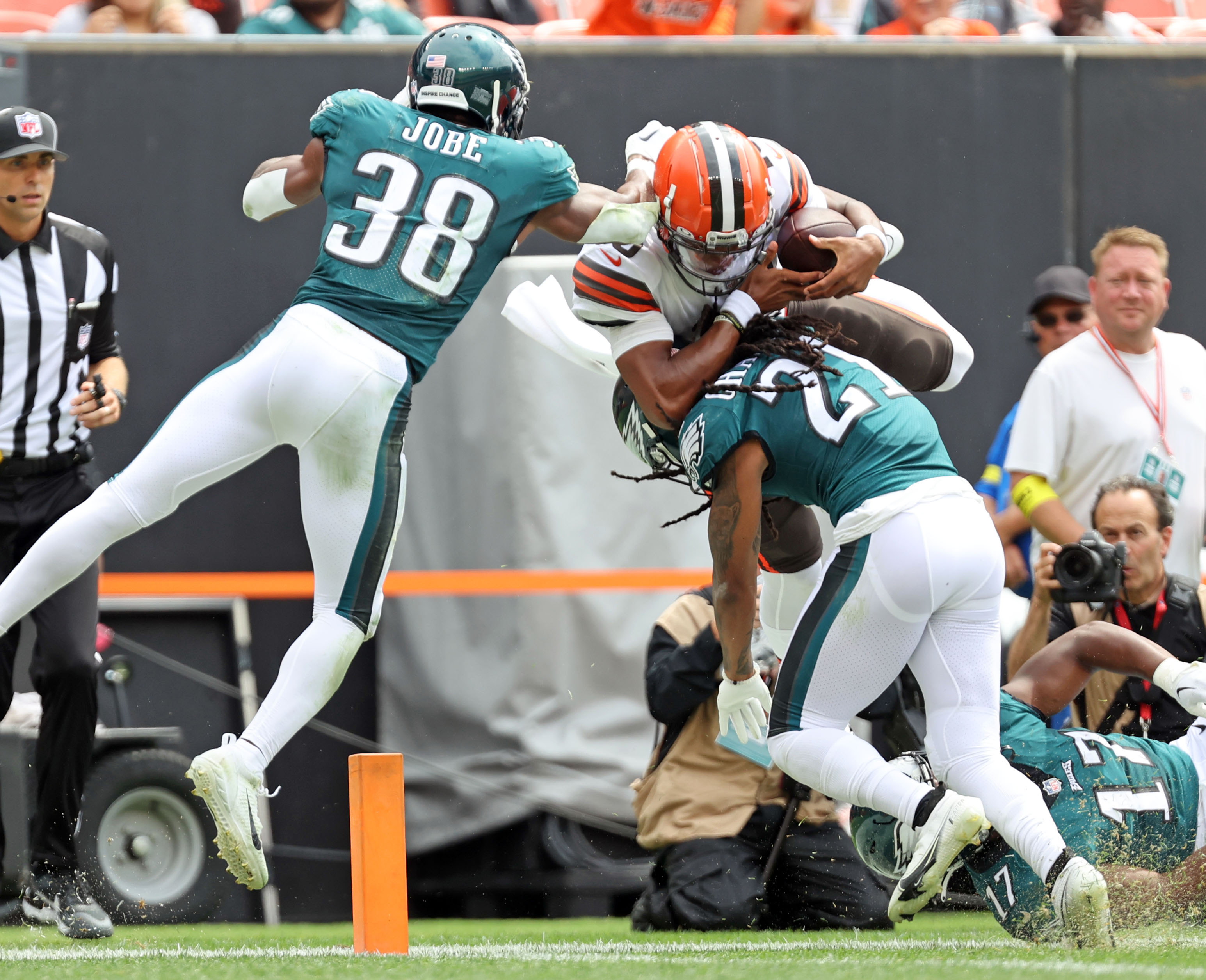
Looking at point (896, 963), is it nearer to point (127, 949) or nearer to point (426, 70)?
point (127, 949)

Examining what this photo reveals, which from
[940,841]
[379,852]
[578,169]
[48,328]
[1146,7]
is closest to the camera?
[940,841]

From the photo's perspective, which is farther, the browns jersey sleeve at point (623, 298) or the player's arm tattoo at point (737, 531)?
the browns jersey sleeve at point (623, 298)

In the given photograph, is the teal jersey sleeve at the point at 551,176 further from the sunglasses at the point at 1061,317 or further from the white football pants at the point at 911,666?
the sunglasses at the point at 1061,317

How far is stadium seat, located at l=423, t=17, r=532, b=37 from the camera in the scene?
6375 millimetres

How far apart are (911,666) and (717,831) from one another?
4.18 ft

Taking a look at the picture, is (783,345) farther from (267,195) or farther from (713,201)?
(267,195)

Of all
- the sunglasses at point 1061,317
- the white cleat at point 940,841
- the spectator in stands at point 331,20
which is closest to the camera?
the white cleat at point 940,841

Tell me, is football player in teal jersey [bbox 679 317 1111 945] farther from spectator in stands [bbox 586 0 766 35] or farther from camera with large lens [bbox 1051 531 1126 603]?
spectator in stands [bbox 586 0 766 35]

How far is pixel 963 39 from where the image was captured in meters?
6.17

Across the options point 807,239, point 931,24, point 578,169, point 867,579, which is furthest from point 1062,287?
point 867,579

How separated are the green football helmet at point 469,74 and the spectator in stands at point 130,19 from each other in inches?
102

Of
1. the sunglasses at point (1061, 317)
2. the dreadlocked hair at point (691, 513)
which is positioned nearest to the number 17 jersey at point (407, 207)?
the dreadlocked hair at point (691, 513)

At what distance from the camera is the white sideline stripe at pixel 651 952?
10.6 feet

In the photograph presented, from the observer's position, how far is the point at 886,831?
12.3ft
